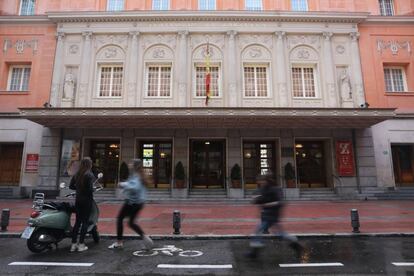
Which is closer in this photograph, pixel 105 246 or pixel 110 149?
pixel 105 246

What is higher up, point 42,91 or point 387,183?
point 42,91

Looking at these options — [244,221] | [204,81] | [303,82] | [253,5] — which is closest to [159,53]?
[204,81]

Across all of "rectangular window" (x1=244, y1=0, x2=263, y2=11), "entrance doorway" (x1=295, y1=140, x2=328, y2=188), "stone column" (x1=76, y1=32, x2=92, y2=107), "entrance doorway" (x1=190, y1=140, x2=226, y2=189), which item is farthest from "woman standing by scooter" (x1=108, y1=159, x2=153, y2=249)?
"rectangular window" (x1=244, y1=0, x2=263, y2=11)

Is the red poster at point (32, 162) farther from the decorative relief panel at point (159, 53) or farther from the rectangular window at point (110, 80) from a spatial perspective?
the decorative relief panel at point (159, 53)

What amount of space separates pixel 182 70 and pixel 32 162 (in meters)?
11.1

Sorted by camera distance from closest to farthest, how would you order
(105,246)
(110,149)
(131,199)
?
(131,199)
(105,246)
(110,149)

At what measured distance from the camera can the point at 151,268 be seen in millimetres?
5422

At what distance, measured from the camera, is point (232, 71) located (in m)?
19.1

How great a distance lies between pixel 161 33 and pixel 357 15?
13.2 meters

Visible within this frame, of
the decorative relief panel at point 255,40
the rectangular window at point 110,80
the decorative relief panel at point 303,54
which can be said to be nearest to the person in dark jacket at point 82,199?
the rectangular window at point 110,80

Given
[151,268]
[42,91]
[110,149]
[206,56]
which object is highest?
[206,56]

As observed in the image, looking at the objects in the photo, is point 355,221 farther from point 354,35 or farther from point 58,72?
point 58,72

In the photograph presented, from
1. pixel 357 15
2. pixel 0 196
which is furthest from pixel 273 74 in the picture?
pixel 0 196

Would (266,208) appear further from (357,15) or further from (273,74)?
(357,15)
